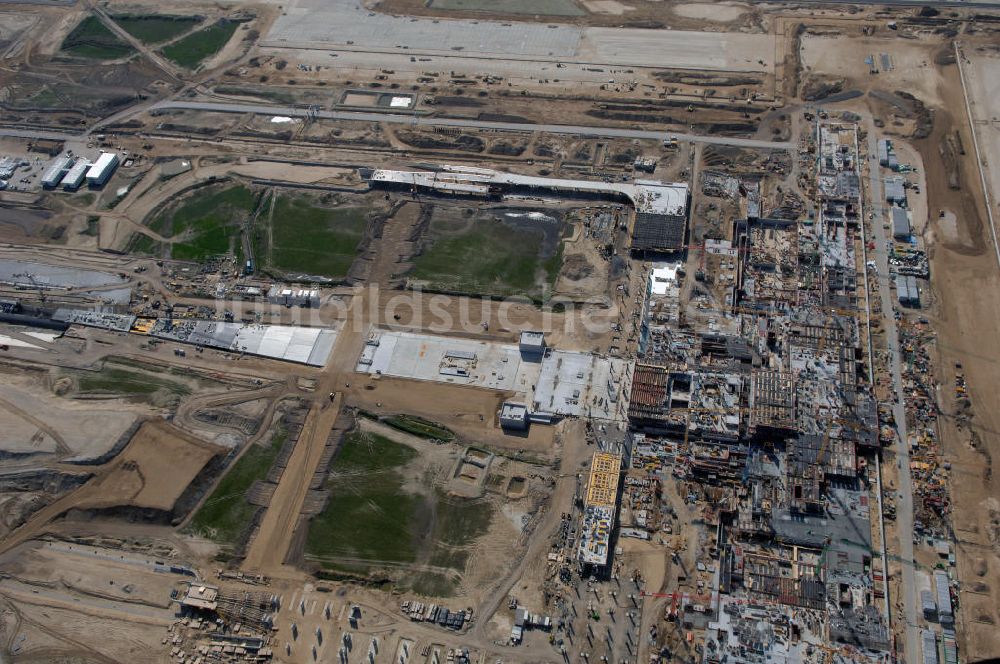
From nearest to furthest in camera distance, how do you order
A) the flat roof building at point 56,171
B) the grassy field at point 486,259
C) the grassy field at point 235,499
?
1. the grassy field at point 235,499
2. the grassy field at point 486,259
3. the flat roof building at point 56,171

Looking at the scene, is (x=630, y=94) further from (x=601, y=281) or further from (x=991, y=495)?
(x=991, y=495)

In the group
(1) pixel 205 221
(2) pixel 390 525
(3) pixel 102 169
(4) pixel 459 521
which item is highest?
Result: (3) pixel 102 169

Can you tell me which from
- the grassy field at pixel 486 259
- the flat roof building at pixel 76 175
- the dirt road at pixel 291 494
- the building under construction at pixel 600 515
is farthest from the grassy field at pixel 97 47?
the building under construction at pixel 600 515

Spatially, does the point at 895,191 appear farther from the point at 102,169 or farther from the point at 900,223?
the point at 102,169

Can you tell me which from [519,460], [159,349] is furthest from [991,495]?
[159,349]

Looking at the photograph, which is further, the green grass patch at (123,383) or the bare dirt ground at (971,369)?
the green grass patch at (123,383)

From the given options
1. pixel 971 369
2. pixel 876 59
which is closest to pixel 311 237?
pixel 971 369

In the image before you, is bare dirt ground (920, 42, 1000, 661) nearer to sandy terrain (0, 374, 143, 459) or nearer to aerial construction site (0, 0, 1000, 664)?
aerial construction site (0, 0, 1000, 664)

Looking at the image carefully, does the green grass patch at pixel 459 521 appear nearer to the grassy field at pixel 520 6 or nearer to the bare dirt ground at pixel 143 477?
the bare dirt ground at pixel 143 477
